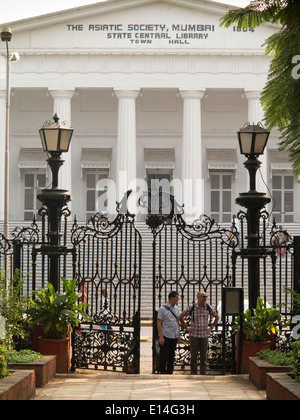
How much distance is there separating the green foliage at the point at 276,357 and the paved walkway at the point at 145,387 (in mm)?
418

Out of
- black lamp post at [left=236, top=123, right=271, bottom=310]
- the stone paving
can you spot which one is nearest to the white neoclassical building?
black lamp post at [left=236, top=123, right=271, bottom=310]

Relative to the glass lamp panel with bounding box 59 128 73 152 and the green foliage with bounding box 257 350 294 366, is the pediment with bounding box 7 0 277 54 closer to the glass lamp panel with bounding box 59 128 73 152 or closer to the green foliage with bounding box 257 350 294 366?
the glass lamp panel with bounding box 59 128 73 152

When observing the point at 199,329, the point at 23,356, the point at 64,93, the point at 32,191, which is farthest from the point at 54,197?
the point at 32,191

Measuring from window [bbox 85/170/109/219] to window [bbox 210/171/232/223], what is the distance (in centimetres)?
526

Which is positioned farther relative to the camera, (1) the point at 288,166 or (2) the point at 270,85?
(1) the point at 288,166

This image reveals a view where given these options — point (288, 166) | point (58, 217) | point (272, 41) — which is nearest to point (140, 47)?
point (288, 166)

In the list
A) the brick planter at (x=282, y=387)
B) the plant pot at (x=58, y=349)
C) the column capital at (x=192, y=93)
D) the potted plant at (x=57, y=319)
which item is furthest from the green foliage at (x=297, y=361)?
the column capital at (x=192, y=93)

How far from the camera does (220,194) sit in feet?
129

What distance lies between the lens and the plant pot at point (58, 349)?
1170 centimetres

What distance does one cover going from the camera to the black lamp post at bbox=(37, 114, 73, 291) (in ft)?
40.8

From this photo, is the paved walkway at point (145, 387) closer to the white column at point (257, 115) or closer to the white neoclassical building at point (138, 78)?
the white neoclassical building at point (138, 78)

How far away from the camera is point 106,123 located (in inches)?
1593
